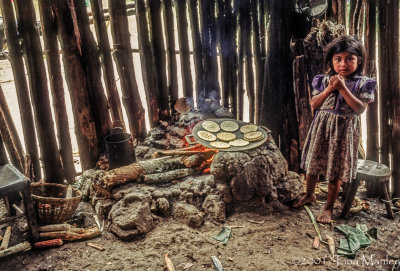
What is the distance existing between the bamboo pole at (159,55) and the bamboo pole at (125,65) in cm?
36

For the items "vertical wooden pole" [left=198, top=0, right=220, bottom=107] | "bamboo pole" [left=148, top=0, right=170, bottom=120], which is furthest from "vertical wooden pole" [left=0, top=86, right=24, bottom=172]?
"vertical wooden pole" [left=198, top=0, right=220, bottom=107]

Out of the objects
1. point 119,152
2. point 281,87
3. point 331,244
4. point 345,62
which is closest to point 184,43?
point 281,87

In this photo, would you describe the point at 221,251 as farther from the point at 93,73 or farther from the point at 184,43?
the point at 184,43

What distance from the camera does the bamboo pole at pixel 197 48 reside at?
4.38m

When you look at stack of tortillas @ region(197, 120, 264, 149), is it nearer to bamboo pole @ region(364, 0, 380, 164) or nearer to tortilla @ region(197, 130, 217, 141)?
→ tortilla @ region(197, 130, 217, 141)

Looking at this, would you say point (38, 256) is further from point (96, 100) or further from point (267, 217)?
point (267, 217)

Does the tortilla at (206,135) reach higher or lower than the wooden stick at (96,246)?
higher

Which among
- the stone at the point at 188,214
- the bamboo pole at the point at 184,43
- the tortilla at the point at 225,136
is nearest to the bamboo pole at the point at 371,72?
the tortilla at the point at 225,136

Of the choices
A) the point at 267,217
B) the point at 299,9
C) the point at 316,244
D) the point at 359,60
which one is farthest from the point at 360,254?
the point at 299,9

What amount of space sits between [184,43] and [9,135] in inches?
108

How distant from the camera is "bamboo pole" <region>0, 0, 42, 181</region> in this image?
3.37 m

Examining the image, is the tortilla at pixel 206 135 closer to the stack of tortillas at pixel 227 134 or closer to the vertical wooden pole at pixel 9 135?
the stack of tortillas at pixel 227 134

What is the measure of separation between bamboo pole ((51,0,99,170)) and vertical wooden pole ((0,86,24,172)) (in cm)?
76

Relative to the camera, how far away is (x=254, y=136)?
366cm
